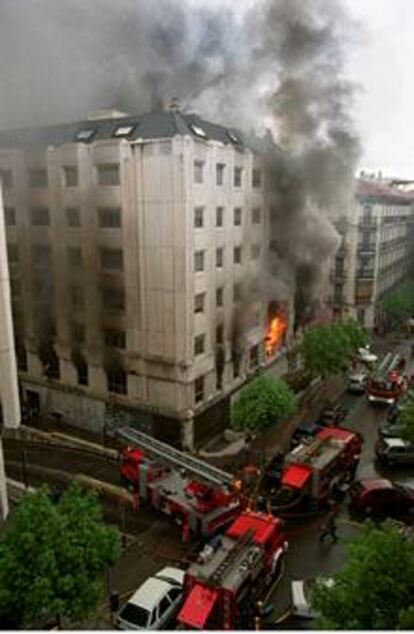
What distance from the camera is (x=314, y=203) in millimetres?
36719

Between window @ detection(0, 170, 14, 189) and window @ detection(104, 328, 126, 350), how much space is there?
1018 cm

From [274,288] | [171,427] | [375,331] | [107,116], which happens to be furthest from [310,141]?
[375,331]

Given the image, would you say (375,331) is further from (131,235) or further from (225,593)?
(225,593)

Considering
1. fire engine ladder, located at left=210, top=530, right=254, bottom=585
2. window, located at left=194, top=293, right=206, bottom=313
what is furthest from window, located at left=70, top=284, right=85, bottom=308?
fire engine ladder, located at left=210, top=530, right=254, bottom=585

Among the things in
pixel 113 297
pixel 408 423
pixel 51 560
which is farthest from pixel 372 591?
pixel 113 297

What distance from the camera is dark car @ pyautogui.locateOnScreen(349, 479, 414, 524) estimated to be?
2145 cm

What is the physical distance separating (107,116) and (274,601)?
25.0 metres

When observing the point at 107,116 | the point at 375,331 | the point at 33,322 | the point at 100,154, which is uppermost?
the point at 107,116

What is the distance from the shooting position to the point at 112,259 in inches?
1131

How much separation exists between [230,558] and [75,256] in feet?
62.5

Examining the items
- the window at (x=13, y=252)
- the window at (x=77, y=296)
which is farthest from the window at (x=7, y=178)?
the window at (x=77, y=296)

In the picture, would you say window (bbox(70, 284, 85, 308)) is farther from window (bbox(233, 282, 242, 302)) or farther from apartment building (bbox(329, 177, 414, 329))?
apartment building (bbox(329, 177, 414, 329))

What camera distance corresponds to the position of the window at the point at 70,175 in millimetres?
28844

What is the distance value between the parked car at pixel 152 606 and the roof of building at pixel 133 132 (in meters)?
18.9
